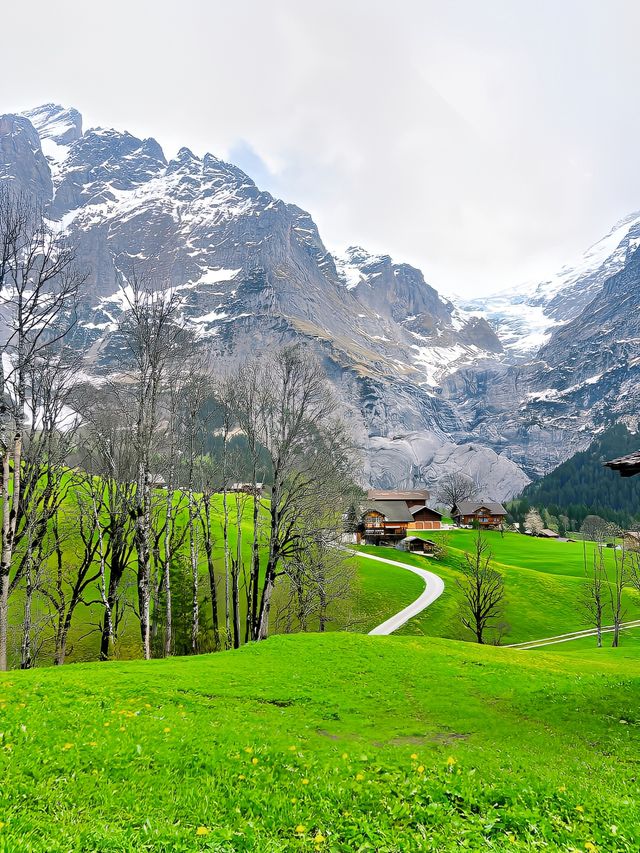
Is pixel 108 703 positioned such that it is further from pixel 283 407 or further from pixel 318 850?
pixel 283 407

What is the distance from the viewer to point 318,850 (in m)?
5.77

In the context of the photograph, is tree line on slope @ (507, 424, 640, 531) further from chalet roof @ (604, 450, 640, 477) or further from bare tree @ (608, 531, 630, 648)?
chalet roof @ (604, 450, 640, 477)

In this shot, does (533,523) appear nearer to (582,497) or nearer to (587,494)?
(582,497)

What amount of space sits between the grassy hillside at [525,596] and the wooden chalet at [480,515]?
4032 centimetres

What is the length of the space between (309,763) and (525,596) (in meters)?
56.8

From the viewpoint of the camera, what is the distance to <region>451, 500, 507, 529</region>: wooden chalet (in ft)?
425

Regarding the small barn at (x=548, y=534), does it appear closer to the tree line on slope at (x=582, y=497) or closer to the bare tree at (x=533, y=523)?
the bare tree at (x=533, y=523)

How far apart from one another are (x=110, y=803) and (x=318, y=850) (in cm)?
305

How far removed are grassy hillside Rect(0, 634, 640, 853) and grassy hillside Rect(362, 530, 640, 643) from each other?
1181 inches

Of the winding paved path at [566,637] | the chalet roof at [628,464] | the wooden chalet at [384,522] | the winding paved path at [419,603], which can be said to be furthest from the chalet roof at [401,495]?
the chalet roof at [628,464]

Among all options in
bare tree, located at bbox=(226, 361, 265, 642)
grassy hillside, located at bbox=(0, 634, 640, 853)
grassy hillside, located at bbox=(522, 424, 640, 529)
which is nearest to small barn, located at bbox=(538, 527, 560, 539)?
grassy hillside, located at bbox=(522, 424, 640, 529)

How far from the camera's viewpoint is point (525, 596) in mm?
56344

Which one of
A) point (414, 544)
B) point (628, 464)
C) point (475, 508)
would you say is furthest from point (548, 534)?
point (628, 464)

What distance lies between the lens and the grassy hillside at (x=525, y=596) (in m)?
46.0
